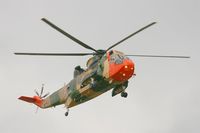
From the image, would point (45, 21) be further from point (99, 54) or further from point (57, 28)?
point (99, 54)

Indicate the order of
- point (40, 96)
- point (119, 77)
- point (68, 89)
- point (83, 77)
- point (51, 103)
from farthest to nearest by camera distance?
point (40, 96)
point (51, 103)
point (68, 89)
point (83, 77)
point (119, 77)

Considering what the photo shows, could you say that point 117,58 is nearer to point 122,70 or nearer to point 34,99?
point 122,70

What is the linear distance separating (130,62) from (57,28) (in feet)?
29.1

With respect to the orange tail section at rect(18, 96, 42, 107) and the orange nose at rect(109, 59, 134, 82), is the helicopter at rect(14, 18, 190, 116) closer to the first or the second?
the orange nose at rect(109, 59, 134, 82)

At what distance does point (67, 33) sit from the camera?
180ft

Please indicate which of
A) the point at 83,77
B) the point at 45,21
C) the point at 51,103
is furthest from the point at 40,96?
the point at 45,21

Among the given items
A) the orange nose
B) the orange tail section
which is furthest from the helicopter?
the orange tail section

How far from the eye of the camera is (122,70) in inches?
2100

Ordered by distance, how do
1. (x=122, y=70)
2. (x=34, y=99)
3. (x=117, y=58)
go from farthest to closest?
1. (x=34, y=99)
2. (x=117, y=58)
3. (x=122, y=70)

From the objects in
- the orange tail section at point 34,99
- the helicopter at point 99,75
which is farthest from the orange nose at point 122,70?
the orange tail section at point 34,99

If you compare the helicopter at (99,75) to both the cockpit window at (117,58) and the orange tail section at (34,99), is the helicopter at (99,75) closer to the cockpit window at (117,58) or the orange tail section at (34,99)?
the cockpit window at (117,58)

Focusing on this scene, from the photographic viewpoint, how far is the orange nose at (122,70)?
53.4m

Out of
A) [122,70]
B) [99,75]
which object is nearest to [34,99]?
[99,75]

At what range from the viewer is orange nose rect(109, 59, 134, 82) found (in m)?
53.4
